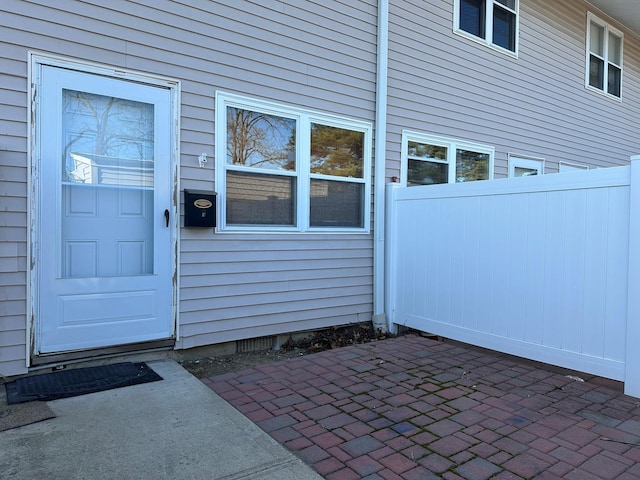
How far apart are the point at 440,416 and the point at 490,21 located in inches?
233

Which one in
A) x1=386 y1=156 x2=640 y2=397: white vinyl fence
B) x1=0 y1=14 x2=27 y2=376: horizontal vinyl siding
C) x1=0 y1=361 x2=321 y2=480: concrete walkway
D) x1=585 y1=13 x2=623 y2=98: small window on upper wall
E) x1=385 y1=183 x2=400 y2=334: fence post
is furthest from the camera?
x1=585 y1=13 x2=623 y2=98: small window on upper wall

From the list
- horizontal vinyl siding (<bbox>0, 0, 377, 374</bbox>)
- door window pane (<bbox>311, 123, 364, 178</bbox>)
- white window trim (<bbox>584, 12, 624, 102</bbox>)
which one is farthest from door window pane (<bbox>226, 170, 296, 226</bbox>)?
white window trim (<bbox>584, 12, 624, 102</bbox>)

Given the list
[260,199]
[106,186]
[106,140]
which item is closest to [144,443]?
[106,186]

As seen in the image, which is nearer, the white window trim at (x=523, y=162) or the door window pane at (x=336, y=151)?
the door window pane at (x=336, y=151)

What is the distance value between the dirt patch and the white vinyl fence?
50 cm

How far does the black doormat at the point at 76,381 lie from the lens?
2.96 m

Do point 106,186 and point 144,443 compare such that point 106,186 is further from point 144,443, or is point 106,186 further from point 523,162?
point 523,162

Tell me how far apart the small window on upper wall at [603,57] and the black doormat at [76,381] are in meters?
8.78

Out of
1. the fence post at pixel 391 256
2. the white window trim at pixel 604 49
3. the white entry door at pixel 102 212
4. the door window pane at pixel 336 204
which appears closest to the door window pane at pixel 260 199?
the door window pane at pixel 336 204

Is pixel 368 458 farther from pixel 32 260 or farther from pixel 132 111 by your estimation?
pixel 132 111

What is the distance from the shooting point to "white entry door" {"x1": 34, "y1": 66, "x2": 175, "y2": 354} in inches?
129

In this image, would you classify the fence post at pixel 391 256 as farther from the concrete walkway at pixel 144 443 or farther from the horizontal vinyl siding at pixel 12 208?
the horizontal vinyl siding at pixel 12 208

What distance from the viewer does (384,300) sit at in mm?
5184

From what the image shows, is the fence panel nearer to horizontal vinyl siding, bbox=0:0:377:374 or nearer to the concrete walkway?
horizontal vinyl siding, bbox=0:0:377:374
